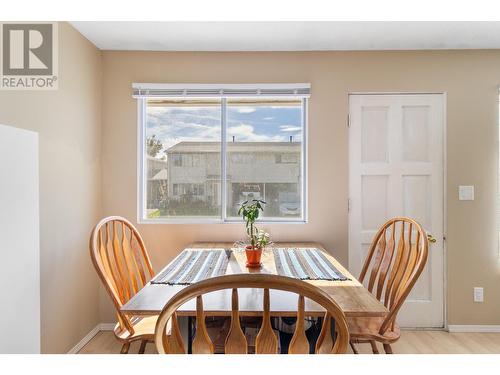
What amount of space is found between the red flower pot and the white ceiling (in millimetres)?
1516

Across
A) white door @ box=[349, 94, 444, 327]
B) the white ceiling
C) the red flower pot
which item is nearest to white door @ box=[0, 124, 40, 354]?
the red flower pot

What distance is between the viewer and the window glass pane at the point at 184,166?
293 cm

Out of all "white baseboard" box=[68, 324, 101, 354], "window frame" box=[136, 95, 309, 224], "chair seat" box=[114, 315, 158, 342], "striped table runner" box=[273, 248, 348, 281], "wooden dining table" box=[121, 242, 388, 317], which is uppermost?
"window frame" box=[136, 95, 309, 224]

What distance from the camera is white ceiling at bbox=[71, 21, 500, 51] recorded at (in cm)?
237

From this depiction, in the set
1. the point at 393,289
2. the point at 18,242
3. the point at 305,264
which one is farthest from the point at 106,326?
the point at 393,289

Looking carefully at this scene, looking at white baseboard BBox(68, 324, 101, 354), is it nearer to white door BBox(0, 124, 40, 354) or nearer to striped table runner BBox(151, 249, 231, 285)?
striped table runner BBox(151, 249, 231, 285)

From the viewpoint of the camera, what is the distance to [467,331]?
278cm

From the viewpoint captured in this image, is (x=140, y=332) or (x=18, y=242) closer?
(x=18, y=242)

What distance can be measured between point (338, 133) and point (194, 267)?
1.67 metres

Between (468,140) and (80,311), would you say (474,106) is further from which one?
(80,311)

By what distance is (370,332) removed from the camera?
5.65 ft

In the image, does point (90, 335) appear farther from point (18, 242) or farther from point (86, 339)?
point (18, 242)
